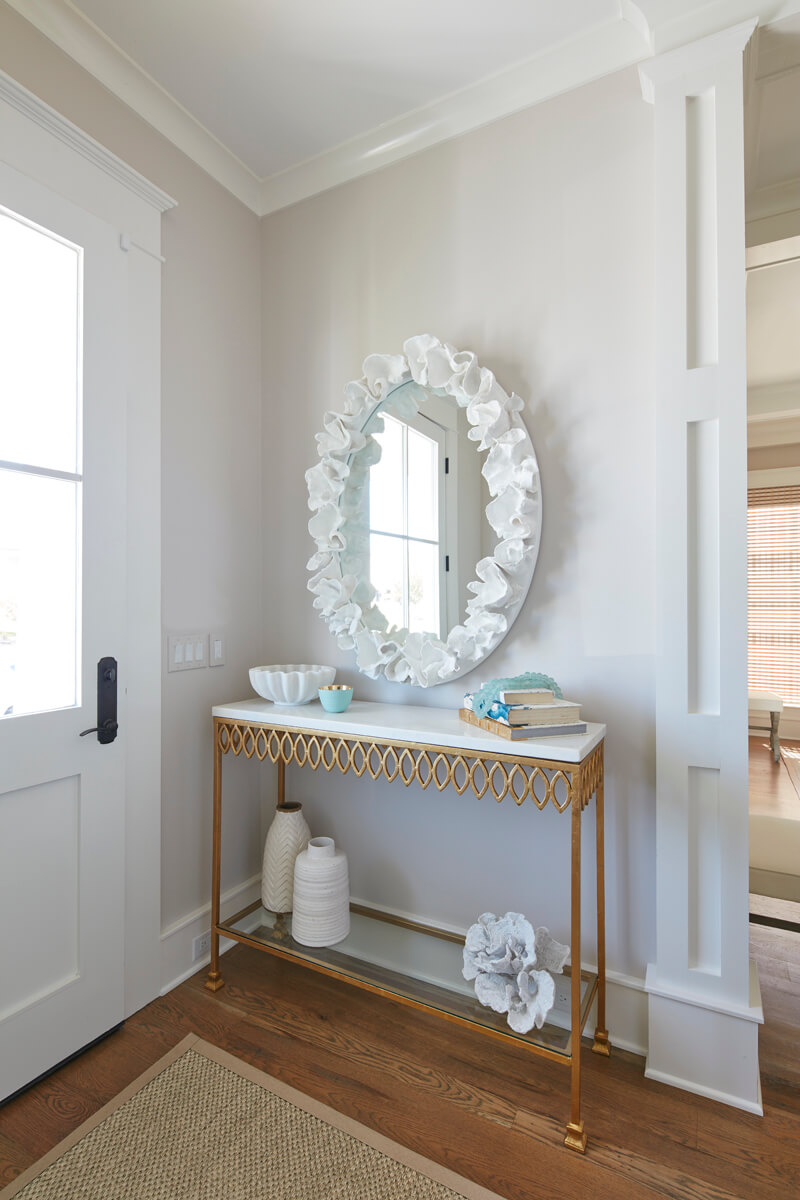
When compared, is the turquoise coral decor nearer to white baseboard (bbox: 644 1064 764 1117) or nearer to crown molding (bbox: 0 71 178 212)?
white baseboard (bbox: 644 1064 764 1117)

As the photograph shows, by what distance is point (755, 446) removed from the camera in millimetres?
5074

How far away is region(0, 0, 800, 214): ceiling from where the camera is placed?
160cm

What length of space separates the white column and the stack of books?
0.26 meters

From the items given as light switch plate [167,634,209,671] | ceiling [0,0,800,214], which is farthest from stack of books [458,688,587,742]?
ceiling [0,0,800,214]

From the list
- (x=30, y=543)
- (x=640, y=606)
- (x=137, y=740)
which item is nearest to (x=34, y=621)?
(x=30, y=543)

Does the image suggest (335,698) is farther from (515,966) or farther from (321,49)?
(321,49)

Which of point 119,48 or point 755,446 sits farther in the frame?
point 755,446

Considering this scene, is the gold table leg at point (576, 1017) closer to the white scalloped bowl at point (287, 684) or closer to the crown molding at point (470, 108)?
the white scalloped bowl at point (287, 684)

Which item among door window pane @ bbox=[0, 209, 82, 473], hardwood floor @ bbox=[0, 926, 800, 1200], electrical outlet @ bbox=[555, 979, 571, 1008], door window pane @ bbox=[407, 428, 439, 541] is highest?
door window pane @ bbox=[0, 209, 82, 473]

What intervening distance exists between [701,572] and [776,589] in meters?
4.27

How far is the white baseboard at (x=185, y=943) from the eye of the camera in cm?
190

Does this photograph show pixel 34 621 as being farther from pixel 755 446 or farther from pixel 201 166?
pixel 755 446

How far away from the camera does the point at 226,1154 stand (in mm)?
1335

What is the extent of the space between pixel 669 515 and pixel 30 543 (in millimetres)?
1585
